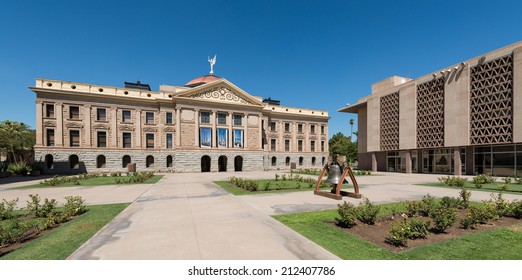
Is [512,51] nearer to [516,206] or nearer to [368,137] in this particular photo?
[368,137]

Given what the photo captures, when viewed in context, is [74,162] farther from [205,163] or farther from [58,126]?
[205,163]

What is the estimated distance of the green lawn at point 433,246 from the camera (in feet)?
15.2

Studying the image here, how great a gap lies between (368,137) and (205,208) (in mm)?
39813

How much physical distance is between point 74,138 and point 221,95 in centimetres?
2438

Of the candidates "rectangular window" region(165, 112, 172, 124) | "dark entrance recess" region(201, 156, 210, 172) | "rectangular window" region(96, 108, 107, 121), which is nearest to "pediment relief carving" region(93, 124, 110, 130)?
"rectangular window" region(96, 108, 107, 121)

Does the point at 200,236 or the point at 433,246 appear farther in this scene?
the point at 200,236

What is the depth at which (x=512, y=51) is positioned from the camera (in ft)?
77.6

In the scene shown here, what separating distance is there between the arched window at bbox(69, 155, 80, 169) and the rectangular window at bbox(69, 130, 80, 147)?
189 cm

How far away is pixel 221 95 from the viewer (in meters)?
40.2

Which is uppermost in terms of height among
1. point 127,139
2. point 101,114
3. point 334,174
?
point 101,114

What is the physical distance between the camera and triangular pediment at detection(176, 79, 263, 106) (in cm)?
3825

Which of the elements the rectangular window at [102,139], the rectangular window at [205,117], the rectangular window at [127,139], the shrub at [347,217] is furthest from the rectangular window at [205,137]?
the shrub at [347,217]

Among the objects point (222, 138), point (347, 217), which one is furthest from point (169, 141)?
point (347, 217)
